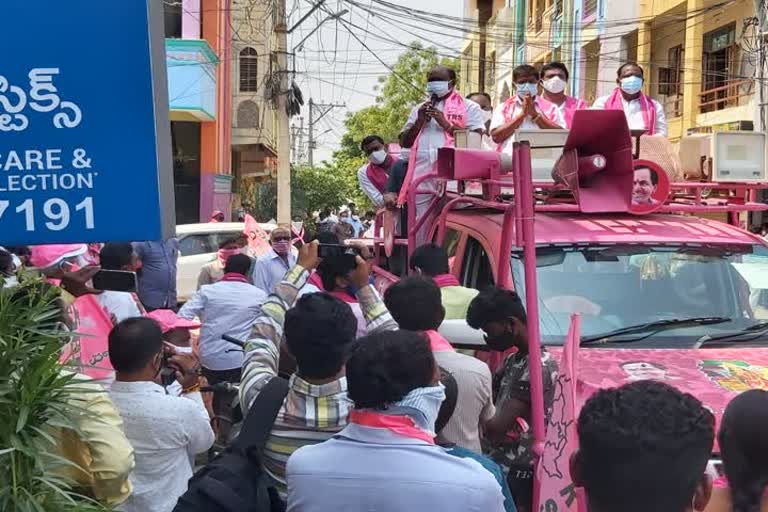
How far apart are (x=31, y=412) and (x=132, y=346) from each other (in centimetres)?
82

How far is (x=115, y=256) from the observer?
19.5 feet

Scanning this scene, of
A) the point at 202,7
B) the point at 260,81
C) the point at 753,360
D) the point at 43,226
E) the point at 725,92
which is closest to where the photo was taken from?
the point at 43,226

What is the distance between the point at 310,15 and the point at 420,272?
1255 cm

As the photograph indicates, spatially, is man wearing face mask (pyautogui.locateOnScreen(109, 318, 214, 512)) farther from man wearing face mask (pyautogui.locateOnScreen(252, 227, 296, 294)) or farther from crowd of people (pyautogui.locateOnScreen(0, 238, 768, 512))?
man wearing face mask (pyautogui.locateOnScreen(252, 227, 296, 294))

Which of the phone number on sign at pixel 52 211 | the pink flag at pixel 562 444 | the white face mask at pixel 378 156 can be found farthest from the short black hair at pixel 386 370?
the white face mask at pixel 378 156

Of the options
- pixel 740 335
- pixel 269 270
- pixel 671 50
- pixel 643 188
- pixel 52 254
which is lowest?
pixel 269 270

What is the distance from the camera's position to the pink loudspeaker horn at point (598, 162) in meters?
4.54

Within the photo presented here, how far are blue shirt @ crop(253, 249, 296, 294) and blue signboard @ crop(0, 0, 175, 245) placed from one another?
16.8 ft

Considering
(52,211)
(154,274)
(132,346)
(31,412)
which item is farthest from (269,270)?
(31,412)

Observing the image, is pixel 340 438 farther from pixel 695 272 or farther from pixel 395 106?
pixel 395 106

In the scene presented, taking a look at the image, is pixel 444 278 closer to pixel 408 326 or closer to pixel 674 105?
pixel 408 326

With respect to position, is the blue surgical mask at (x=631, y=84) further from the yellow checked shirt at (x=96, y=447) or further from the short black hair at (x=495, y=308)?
the yellow checked shirt at (x=96, y=447)

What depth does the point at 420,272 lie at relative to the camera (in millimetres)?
5625

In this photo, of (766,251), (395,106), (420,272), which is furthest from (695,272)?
(395,106)
